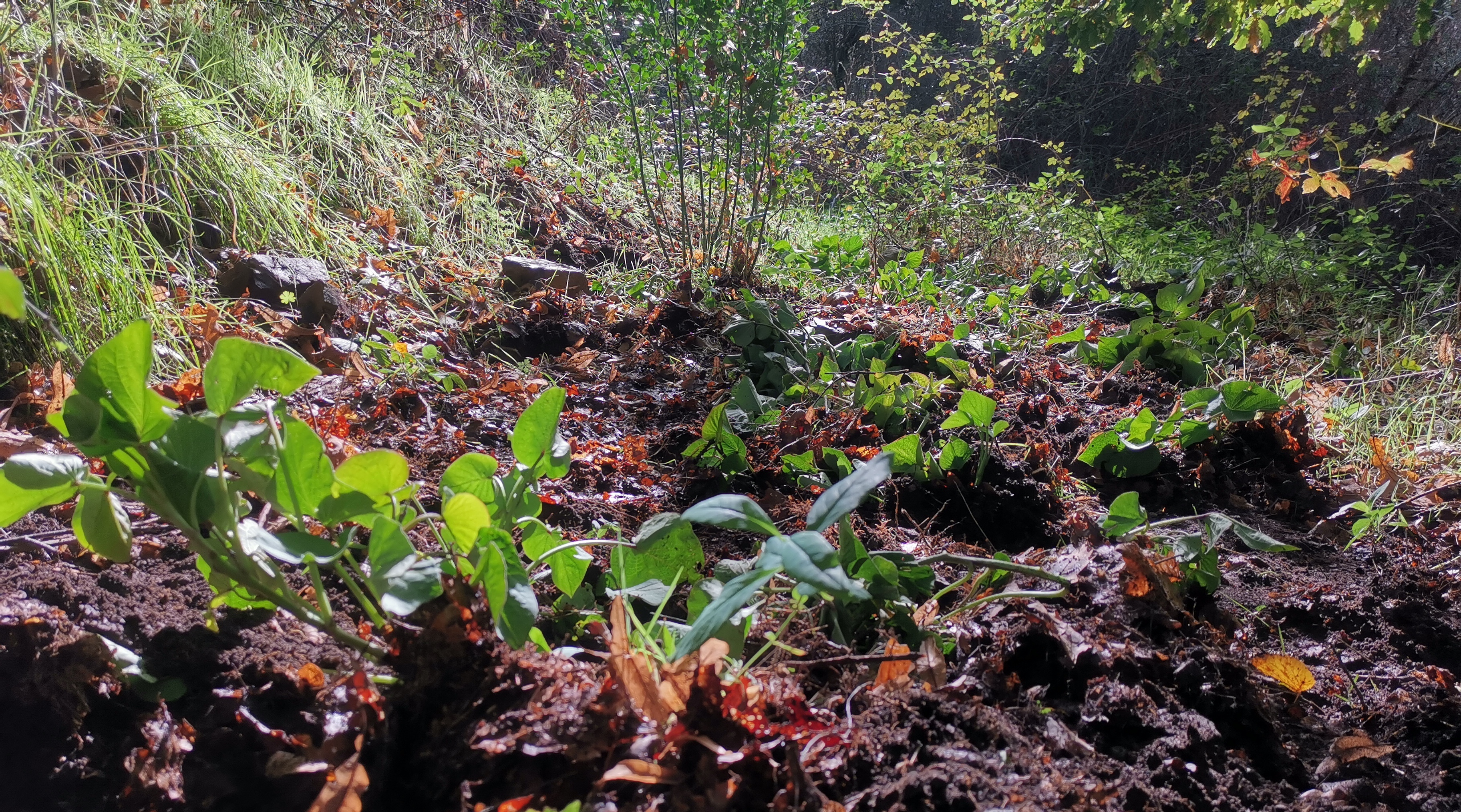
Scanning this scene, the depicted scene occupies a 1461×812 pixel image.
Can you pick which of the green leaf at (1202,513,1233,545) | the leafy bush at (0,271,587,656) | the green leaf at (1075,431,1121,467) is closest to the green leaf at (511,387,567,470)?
the leafy bush at (0,271,587,656)

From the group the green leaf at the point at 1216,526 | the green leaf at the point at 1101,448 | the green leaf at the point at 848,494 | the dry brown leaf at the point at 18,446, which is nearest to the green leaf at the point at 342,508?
the green leaf at the point at 848,494

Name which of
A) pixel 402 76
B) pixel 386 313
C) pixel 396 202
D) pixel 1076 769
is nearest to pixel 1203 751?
pixel 1076 769

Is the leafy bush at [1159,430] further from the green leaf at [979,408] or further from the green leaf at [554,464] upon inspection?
the green leaf at [554,464]

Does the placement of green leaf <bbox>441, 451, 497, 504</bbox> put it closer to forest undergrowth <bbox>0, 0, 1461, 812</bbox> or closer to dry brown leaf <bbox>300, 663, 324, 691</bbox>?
forest undergrowth <bbox>0, 0, 1461, 812</bbox>

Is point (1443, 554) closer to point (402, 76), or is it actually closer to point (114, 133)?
point (114, 133)

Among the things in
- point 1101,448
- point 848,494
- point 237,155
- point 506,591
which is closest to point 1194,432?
point 1101,448

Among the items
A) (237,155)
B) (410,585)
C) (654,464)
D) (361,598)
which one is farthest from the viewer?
(237,155)

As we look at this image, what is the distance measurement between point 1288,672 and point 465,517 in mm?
1099

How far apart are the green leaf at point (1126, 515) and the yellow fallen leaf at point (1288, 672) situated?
235 millimetres

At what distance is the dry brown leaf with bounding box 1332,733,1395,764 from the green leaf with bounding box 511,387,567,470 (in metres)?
1.03

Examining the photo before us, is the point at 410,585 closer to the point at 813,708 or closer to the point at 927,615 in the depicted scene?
the point at 813,708

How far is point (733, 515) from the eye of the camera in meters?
0.79

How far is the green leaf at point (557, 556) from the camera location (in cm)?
93

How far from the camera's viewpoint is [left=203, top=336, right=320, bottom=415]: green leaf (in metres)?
0.65
